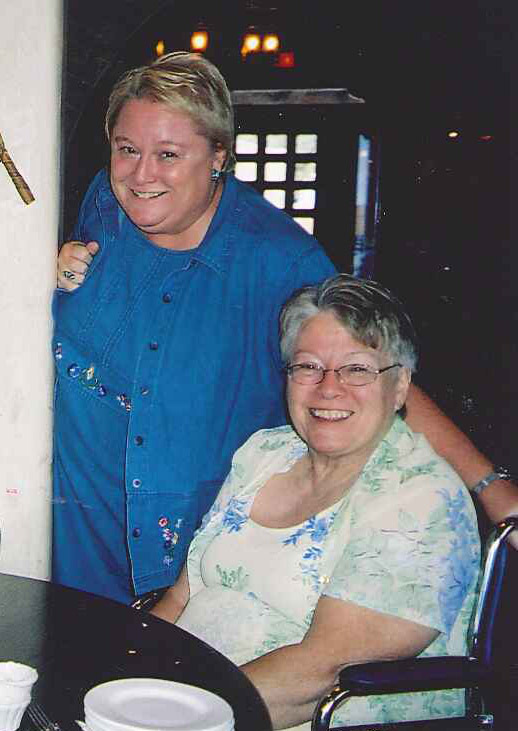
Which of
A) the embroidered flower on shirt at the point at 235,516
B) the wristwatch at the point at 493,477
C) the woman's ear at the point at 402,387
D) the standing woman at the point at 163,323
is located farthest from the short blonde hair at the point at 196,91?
the wristwatch at the point at 493,477

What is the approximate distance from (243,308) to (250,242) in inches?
6.7

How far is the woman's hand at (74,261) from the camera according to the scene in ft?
8.27

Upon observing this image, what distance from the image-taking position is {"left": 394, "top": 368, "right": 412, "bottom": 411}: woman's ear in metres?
2.14

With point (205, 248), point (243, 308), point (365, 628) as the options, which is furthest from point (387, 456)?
point (205, 248)

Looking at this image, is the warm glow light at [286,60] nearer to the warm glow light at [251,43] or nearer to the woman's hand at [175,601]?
the warm glow light at [251,43]

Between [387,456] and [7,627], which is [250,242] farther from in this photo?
[7,627]

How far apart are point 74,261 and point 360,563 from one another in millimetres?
1149

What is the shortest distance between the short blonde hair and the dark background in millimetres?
91

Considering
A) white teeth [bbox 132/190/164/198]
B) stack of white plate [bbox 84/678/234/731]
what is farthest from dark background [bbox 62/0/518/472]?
stack of white plate [bbox 84/678/234/731]

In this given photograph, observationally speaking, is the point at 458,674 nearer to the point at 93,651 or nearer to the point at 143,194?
the point at 93,651

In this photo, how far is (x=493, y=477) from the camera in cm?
218

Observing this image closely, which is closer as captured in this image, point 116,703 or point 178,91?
point 116,703

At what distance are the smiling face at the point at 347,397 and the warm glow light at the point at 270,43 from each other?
65 centimetres

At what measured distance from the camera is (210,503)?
2455 mm
